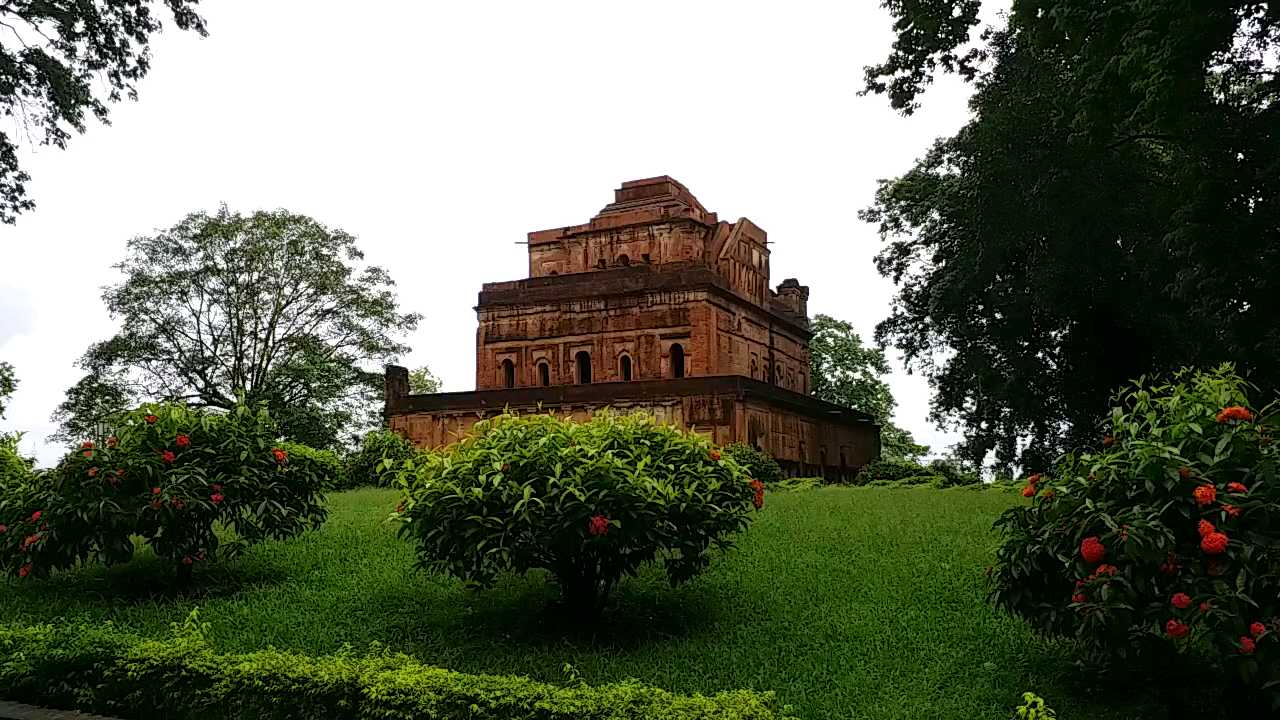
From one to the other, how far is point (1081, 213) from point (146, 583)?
46.7ft

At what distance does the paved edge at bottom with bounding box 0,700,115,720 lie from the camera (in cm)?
595

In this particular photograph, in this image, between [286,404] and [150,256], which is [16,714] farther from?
[150,256]

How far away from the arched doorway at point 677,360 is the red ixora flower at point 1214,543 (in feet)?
59.2

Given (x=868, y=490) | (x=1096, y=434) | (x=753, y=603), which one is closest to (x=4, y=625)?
(x=753, y=603)

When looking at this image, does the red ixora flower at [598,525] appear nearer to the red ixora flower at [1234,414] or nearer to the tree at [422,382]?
the red ixora flower at [1234,414]

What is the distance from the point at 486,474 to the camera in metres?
7.42

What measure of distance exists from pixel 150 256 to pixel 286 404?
18.6 ft

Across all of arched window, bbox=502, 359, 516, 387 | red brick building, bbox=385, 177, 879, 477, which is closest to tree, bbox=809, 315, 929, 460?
red brick building, bbox=385, 177, 879, 477

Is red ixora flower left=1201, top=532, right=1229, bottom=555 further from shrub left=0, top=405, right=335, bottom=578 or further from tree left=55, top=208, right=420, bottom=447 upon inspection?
tree left=55, top=208, right=420, bottom=447

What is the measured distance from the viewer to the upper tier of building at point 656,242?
79.9 ft

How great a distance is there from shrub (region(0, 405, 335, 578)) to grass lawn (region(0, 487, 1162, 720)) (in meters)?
0.51

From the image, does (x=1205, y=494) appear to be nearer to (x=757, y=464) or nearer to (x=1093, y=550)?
(x=1093, y=550)

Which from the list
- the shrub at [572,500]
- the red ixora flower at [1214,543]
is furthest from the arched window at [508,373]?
the red ixora flower at [1214,543]

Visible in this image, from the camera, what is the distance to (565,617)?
26.1ft
